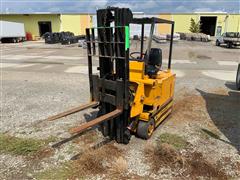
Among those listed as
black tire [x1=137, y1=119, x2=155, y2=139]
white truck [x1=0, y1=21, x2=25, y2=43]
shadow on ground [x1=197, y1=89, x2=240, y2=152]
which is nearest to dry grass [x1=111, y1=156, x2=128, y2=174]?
black tire [x1=137, y1=119, x2=155, y2=139]

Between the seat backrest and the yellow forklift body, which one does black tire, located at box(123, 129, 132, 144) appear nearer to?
the yellow forklift body

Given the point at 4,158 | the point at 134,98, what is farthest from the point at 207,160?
the point at 4,158

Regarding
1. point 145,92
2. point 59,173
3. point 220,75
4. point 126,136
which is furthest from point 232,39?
point 59,173

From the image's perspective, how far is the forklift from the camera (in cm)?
375

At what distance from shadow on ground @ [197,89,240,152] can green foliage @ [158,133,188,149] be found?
920 millimetres

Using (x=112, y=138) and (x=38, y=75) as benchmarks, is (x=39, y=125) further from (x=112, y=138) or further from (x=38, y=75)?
(x=38, y=75)

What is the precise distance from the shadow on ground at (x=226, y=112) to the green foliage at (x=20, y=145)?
3.60 m

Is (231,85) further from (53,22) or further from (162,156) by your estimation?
(53,22)

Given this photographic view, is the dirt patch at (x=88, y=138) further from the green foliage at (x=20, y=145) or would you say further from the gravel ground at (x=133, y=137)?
the green foliage at (x=20, y=145)

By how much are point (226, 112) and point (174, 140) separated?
92.4 inches

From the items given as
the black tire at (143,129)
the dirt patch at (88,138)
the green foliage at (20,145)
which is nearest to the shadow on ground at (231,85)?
the black tire at (143,129)

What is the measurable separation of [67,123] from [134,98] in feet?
6.60

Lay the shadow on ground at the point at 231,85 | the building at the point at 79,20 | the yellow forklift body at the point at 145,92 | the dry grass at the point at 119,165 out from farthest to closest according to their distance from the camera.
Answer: the building at the point at 79,20
the shadow on ground at the point at 231,85
the yellow forklift body at the point at 145,92
the dry grass at the point at 119,165

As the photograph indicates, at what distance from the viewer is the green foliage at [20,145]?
13.4 feet
